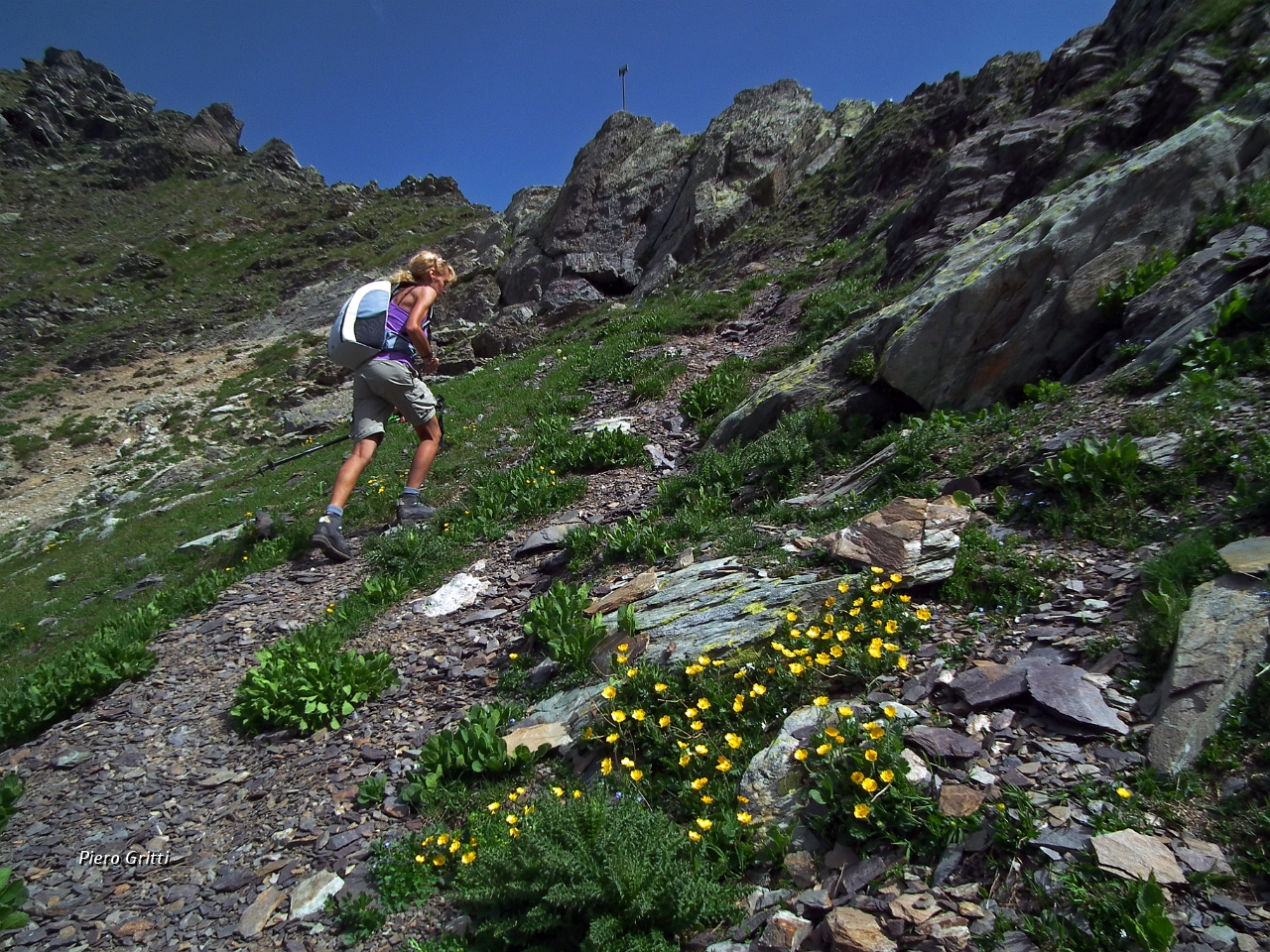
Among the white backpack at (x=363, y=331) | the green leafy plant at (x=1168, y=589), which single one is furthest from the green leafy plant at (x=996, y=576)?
the white backpack at (x=363, y=331)

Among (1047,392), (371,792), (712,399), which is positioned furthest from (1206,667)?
(712,399)

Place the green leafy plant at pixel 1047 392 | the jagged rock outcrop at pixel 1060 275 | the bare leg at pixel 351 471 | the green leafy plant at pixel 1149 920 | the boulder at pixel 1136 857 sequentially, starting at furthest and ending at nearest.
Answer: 1. the bare leg at pixel 351 471
2. the jagged rock outcrop at pixel 1060 275
3. the green leafy plant at pixel 1047 392
4. the boulder at pixel 1136 857
5. the green leafy plant at pixel 1149 920

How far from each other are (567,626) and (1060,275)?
5.85 metres

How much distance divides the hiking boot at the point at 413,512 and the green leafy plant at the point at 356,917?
521cm

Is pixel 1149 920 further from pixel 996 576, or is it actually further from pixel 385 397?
pixel 385 397

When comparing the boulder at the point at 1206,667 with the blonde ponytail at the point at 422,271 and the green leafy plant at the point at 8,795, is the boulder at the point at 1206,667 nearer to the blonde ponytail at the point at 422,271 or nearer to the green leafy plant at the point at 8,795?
the green leafy plant at the point at 8,795

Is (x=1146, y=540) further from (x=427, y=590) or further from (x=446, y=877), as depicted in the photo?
(x=427, y=590)

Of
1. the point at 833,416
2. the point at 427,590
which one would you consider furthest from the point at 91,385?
the point at 833,416

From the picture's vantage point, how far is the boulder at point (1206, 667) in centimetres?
267

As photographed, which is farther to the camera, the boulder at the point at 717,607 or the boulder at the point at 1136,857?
the boulder at the point at 717,607

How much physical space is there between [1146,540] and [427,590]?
19.1ft

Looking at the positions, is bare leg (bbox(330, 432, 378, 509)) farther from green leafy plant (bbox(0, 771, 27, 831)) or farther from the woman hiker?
green leafy plant (bbox(0, 771, 27, 831))

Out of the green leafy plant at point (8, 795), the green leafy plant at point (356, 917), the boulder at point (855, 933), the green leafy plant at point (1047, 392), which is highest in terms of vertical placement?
the green leafy plant at point (1047, 392)

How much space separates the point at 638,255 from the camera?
26359mm
